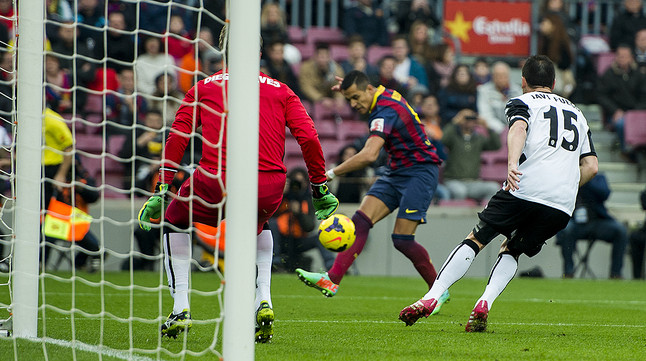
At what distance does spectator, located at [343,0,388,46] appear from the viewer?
16.4 m

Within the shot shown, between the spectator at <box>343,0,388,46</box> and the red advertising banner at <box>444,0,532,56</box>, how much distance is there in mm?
1284

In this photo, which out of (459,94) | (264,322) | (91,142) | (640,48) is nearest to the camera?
(264,322)

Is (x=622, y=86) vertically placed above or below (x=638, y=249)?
above

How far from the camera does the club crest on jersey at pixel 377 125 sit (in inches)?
323

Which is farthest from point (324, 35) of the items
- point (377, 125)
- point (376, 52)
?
point (377, 125)

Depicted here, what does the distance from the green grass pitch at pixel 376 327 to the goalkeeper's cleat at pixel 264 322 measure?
0.28 feet

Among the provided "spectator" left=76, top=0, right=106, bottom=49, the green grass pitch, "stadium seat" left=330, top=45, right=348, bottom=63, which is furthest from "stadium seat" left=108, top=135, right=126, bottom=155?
"stadium seat" left=330, top=45, right=348, bottom=63

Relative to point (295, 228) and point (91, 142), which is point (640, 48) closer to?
point (295, 228)

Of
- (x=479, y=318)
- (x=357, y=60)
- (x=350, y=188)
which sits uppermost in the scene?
(x=357, y=60)

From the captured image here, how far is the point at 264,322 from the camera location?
5.55 meters

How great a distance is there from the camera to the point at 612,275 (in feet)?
44.1

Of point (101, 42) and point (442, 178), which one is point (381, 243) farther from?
point (101, 42)

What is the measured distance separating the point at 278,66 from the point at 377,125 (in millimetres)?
6580

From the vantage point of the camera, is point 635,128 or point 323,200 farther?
point 635,128
